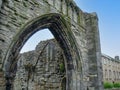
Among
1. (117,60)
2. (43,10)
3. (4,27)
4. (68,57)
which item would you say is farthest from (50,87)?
(117,60)

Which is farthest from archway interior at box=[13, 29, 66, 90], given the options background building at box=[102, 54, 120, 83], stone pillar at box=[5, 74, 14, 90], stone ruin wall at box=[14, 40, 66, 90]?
background building at box=[102, 54, 120, 83]

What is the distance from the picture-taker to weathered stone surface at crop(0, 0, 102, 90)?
4227mm

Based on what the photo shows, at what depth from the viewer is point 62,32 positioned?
6352 mm

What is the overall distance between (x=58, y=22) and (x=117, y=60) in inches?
1178

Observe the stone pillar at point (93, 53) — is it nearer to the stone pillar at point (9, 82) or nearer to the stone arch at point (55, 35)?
the stone arch at point (55, 35)

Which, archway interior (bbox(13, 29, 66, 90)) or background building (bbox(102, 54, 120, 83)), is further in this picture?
background building (bbox(102, 54, 120, 83))

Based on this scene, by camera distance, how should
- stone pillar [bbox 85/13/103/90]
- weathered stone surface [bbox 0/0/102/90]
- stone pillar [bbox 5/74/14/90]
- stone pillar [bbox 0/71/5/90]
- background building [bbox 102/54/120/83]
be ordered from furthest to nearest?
background building [bbox 102/54/120/83]
stone pillar [bbox 85/13/103/90]
weathered stone surface [bbox 0/0/102/90]
stone pillar [bbox 5/74/14/90]
stone pillar [bbox 0/71/5/90]

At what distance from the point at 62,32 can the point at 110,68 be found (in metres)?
26.1

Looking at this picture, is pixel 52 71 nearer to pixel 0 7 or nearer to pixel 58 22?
pixel 58 22

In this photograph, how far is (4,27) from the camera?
13.7ft

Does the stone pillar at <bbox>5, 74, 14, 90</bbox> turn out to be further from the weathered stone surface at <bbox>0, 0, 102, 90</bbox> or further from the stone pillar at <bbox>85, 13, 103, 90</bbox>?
the stone pillar at <bbox>85, 13, 103, 90</bbox>

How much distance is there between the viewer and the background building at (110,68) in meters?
28.4

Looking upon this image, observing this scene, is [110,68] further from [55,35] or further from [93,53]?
[55,35]

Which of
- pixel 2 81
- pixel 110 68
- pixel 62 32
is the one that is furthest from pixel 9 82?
pixel 110 68
